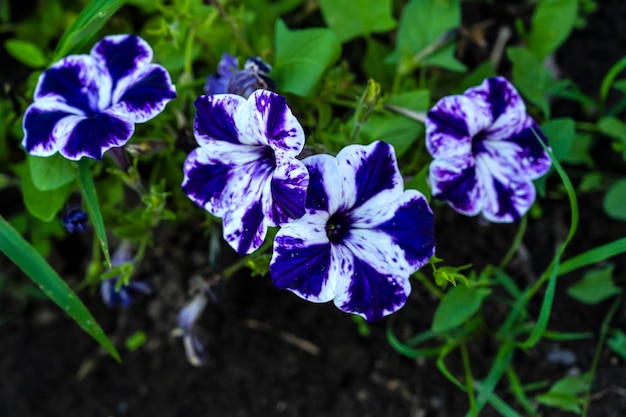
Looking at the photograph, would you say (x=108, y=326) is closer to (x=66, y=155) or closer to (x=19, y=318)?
(x=19, y=318)

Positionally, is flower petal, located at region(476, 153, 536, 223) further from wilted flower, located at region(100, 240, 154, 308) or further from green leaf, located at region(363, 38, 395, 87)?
wilted flower, located at region(100, 240, 154, 308)

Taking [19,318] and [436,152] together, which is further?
[19,318]

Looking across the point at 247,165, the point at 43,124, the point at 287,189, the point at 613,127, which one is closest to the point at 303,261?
the point at 287,189

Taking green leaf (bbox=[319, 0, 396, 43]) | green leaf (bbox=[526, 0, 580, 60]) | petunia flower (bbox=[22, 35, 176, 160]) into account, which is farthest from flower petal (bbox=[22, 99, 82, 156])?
green leaf (bbox=[526, 0, 580, 60])

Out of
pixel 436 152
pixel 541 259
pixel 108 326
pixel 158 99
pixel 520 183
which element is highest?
pixel 158 99

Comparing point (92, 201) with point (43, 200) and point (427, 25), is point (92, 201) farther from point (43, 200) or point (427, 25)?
point (427, 25)

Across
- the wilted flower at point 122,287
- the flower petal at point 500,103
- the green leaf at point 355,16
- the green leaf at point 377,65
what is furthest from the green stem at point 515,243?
the wilted flower at point 122,287

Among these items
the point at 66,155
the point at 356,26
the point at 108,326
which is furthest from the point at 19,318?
the point at 356,26

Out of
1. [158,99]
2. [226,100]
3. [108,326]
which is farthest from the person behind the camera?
[108,326]
